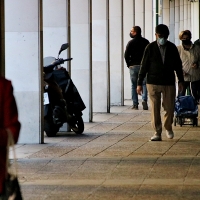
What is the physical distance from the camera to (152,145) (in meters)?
12.6

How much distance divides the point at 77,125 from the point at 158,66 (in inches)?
85.0

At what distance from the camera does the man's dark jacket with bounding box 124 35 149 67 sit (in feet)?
65.9

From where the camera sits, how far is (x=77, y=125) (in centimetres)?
1441

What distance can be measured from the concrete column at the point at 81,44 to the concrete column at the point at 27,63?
4.10 m

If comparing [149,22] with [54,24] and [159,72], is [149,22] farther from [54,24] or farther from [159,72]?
[159,72]

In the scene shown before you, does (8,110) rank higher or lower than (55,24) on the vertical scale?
lower

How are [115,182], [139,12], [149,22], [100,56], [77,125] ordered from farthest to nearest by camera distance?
[149,22] < [139,12] < [100,56] < [77,125] < [115,182]

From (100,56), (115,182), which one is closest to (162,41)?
(115,182)

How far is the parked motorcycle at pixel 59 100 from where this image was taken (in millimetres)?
13625

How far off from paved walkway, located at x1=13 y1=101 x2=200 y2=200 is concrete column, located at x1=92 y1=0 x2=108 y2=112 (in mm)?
4041

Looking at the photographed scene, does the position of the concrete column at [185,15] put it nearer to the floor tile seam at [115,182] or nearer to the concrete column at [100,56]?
the concrete column at [100,56]

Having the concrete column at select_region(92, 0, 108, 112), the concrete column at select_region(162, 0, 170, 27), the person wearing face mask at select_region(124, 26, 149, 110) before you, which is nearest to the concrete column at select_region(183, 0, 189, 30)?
the concrete column at select_region(162, 0, 170, 27)

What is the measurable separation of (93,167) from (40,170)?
2.17ft

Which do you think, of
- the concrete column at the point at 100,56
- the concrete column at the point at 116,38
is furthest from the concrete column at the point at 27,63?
the concrete column at the point at 116,38
